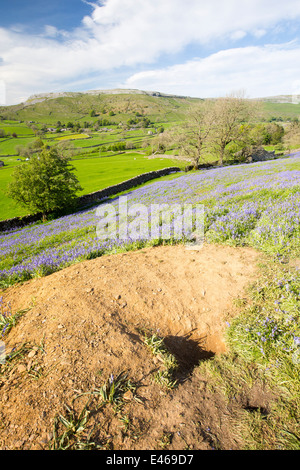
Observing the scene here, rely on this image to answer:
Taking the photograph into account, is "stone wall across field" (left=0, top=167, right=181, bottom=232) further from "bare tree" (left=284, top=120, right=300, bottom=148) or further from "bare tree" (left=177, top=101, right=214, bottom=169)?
"bare tree" (left=284, top=120, right=300, bottom=148)

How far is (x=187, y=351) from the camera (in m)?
4.07

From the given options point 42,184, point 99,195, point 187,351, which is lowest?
point 187,351

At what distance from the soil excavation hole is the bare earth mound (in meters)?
0.02

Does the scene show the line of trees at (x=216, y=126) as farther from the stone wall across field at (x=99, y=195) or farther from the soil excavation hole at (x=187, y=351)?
the soil excavation hole at (x=187, y=351)

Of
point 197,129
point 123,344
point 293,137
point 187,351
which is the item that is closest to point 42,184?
point 123,344

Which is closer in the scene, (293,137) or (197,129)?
(197,129)

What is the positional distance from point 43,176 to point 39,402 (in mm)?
27347

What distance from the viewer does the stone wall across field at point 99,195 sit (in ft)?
83.8

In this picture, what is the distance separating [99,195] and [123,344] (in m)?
34.1

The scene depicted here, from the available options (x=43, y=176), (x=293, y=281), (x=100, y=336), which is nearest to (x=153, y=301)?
(x=100, y=336)

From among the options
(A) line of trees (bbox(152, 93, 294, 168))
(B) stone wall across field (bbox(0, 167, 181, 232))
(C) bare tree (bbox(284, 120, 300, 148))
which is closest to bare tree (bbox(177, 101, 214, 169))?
(A) line of trees (bbox(152, 93, 294, 168))

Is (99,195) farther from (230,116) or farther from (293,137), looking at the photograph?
(293,137)

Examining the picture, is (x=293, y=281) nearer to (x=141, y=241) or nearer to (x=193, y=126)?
(x=141, y=241)

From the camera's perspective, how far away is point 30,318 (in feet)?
14.1
